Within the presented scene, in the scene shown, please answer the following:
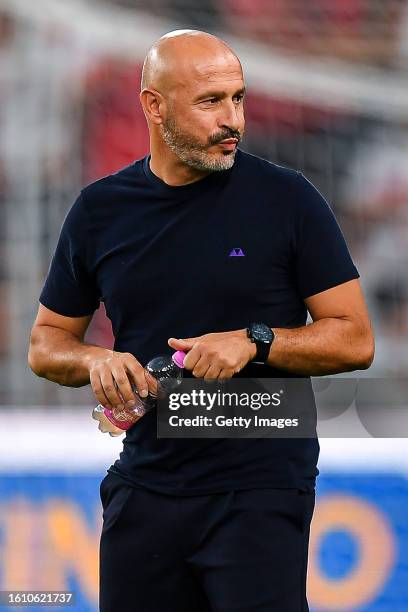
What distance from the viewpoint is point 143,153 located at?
4.07 m

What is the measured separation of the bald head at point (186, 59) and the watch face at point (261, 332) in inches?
21.6

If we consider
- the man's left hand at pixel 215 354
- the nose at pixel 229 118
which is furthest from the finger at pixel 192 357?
the nose at pixel 229 118

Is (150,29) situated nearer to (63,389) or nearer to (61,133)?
(61,133)

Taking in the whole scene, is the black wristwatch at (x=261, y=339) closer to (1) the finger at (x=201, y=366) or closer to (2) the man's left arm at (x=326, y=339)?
(2) the man's left arm at (x=326, y=339)

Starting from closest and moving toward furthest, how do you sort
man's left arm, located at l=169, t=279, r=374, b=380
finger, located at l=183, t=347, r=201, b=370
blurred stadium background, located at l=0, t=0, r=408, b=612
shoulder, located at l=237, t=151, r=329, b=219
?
1. finger, located at l=183, t=347, r=201, b=370
2. man's left arm, located at l=169, t=279, r=374, b=380
3. shoulder, located at l=237, t=151, r=329, b=219
4. blurred stadium background, located at l=0, t=0, r=408, b=612

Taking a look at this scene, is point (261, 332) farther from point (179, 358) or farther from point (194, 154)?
point (194, 154)

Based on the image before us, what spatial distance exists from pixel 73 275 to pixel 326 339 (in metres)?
0.62

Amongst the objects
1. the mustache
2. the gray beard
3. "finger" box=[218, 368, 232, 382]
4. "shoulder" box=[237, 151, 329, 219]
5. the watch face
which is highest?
the mustache

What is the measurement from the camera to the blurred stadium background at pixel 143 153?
3814 mm

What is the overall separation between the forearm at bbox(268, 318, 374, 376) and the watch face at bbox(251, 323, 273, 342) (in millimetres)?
21

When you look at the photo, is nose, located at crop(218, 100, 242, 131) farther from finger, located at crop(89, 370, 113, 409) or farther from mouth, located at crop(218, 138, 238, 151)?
finger, located at crop(89, 370, 113, 409)

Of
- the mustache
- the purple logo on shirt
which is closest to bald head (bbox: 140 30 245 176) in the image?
the mustache

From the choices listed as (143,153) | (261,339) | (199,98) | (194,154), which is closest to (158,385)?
(261,339)

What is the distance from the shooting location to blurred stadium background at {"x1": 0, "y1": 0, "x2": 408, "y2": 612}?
3.81 meters
